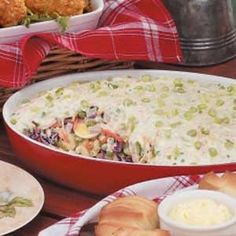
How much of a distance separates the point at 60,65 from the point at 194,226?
1.95 ft

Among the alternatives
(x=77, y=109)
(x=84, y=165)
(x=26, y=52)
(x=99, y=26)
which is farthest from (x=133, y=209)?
(x=99, y=26)

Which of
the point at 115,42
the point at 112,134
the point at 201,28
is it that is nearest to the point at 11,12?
the point at 115,42

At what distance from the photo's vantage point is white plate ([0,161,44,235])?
3.48 ft

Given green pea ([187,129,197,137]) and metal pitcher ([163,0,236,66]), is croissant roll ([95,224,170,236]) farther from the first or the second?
metal pitcher ([163,0,236,66])

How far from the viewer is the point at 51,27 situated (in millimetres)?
1393

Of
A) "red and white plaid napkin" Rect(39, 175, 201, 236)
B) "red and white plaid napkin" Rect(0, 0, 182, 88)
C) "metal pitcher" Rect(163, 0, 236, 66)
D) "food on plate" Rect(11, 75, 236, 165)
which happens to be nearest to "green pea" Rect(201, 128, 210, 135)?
"food on plate" Rect(11, 75, 236, 165)

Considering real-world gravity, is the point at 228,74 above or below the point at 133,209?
below

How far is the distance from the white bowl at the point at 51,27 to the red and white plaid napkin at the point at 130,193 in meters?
0.45

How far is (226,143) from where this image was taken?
112 centimetres

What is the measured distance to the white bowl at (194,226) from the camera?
877 mm

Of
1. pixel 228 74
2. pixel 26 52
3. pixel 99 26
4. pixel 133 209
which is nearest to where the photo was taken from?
pixel 133 209

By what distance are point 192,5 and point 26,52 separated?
0.43m

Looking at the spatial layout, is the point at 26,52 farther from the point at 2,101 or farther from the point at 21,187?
the point at 21,187

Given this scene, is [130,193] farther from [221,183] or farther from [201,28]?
[201,28]
